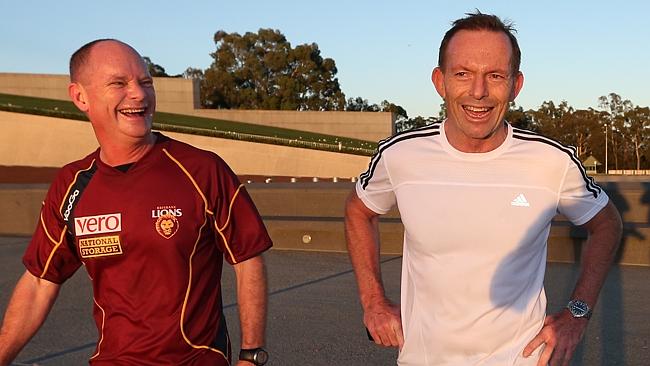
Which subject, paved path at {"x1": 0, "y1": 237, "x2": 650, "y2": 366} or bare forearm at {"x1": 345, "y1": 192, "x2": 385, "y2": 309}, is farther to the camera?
paved path at {"x1": 0, "y1": 237, "x2": 650, "y2": 366}

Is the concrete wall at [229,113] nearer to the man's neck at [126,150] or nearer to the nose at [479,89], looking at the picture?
the man's neck at [126,150]

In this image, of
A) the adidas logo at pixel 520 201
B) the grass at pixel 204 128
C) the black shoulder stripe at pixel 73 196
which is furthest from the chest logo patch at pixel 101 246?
the grass at pixel 204 128

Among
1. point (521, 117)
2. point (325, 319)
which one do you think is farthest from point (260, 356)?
point (521, 117)

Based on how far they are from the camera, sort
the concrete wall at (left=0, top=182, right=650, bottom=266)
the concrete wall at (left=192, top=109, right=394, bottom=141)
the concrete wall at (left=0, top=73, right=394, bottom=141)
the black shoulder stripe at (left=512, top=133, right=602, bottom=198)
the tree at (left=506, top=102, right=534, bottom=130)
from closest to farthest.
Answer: the black shoulder stripe at (left=512, top=133, right=602, bottom=198), the concrete wall at (left=0, top=182, right=650, bottom=266), the concrete wall at (left=0, top=73, right=394, bottom=141), the concrete wall at (left=192, top=109, right=394, bottom=141), the tree at (left=506, top=102, right=534, bottom=130)

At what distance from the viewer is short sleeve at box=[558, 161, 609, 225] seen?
8.54 feet

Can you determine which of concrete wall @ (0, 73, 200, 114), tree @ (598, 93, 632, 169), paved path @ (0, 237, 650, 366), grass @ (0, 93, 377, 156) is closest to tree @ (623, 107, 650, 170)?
tree @ (598, 93, 632, 169)

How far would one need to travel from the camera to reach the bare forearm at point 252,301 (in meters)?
2.72

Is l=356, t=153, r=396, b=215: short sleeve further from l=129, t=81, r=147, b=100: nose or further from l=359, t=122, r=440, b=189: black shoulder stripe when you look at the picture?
l=129, t=81, r=147, b=100: nose

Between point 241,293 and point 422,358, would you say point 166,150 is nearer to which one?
point 241,293

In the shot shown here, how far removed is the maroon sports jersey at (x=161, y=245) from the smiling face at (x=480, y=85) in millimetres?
803

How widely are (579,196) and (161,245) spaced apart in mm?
1403

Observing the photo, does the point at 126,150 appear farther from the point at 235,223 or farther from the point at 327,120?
the point at 327,120

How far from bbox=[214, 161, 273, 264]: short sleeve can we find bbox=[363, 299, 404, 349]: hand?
0.45m

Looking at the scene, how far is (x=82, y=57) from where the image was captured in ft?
9.18
